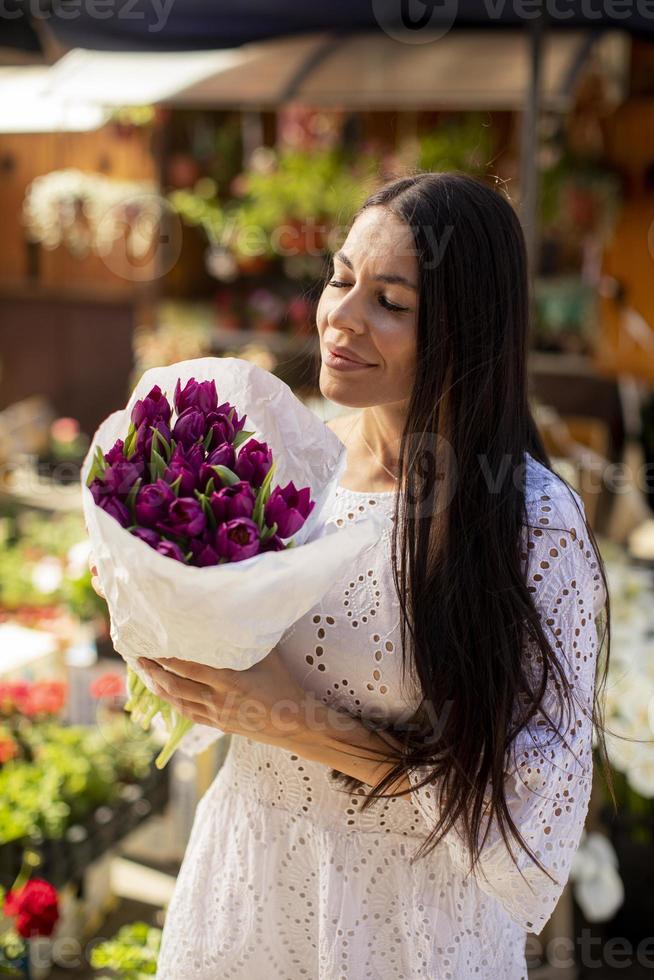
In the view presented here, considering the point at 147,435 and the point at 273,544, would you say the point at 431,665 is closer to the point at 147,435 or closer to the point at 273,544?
the point at 273,544

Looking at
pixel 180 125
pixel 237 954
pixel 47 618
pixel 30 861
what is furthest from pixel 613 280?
pixel 237 954

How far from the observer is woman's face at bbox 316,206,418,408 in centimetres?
119

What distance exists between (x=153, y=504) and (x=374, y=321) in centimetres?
36

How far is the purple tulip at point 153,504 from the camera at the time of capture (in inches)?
40.3

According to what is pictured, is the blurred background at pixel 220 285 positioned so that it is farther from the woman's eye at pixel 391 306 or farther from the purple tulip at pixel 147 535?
the purple tulip at pixel 147 535

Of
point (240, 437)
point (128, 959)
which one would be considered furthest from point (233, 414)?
point (128, 959)

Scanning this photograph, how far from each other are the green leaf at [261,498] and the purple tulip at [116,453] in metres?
0.15

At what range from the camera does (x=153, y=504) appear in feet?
3.36

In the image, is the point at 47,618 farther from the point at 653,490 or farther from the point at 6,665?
the point at 653,490

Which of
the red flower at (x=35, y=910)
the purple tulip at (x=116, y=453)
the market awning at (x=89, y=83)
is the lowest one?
the red flower at (x=35, y=910)

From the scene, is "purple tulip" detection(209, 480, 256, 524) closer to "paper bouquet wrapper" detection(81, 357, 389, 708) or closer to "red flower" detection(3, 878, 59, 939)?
"paper bouquet wrapper" detection(81, 357, 389, 708)

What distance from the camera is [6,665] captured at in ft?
9.16
